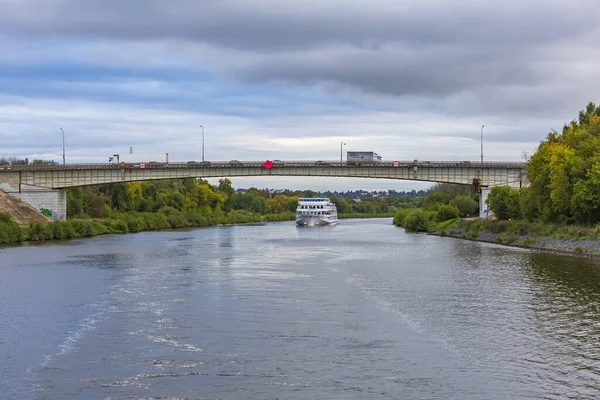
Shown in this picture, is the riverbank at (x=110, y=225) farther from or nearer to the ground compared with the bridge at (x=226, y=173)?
nearer to the ground

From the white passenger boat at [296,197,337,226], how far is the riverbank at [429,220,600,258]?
58.0 meters

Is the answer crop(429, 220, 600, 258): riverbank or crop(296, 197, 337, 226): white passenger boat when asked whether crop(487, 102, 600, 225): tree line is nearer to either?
crop(429, 220, 600, 258): riverbank

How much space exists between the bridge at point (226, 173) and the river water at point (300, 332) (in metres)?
45.0

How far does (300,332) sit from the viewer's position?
26.9 meters

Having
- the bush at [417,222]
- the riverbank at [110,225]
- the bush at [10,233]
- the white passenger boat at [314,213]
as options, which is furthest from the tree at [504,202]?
the white passenger boat at [314,213]

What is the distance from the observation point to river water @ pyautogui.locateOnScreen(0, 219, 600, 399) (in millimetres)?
20234

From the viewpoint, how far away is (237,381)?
20.5 m

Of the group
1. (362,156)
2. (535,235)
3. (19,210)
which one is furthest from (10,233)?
(535,235)

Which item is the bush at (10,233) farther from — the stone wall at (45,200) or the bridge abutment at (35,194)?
the bridge abutment at (35,194)

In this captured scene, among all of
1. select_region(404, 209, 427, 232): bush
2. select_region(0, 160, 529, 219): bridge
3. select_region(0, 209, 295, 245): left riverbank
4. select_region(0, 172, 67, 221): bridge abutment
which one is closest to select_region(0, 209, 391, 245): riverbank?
select_region(0, 209, 295, 245): left riverbank

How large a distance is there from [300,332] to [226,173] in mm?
72903

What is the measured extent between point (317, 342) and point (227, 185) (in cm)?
17455

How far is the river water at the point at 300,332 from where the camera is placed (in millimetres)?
20234

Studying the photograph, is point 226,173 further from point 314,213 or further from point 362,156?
point 314,213
